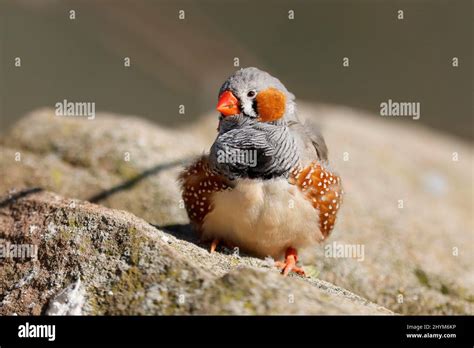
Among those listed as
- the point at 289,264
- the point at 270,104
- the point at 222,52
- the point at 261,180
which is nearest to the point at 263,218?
the point at 261,180

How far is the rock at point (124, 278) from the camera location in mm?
3736

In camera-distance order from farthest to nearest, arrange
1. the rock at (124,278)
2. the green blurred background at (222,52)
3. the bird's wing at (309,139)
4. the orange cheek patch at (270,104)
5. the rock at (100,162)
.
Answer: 1. the green blurred background at (222,52)
2. the rock at (100,162)
3. the bird's wing at (309,139)
4. the orange cheek patch at (270,104)
5. the rock at (124,278)

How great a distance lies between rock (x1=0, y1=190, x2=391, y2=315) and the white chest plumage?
1.30 feet

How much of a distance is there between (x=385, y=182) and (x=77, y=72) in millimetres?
10652

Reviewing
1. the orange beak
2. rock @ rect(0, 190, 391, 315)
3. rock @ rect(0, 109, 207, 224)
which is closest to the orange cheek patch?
the orange beak

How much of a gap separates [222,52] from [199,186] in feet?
39.3

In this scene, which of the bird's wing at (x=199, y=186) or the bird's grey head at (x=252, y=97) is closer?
the bird's grey head at (x=252, y=97)

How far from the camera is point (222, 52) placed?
16.8m

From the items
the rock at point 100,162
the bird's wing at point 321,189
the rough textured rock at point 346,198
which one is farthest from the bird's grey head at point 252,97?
the rock at point 100,162

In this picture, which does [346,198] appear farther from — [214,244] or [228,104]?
[228,104]

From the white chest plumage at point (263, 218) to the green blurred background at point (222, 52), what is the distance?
35.9 ft

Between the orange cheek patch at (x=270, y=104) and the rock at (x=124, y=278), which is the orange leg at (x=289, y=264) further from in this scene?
the orange cheek patch at (x=270, y=104)

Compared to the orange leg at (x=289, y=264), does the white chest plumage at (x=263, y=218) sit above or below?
above

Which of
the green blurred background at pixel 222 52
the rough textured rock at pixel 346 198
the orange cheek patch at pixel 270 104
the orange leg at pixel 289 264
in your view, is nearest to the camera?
the orange cheek patch at pixel 270 104
